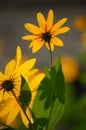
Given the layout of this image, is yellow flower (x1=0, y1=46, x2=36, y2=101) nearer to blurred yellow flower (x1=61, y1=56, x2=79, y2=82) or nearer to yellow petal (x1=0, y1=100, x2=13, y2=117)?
yellow petal (x1=0, y1=100, x2=13, y2=117)

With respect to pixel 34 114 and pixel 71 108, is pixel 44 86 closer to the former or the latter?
pixel 34 114

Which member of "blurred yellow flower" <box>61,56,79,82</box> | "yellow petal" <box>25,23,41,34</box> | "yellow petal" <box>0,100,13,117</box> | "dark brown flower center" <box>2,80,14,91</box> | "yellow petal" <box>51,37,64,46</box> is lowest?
"blurred yellow flower" <box>61,56,79,82</box>

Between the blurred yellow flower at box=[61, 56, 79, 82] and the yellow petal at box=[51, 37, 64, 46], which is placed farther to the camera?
the blurred yellow flower at box=[61, 56, 79, 82]

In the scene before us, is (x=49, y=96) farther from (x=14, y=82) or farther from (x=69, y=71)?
(x=69, y=71)

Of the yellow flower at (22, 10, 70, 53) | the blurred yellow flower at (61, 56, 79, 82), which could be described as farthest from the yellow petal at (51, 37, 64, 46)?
the blurred yellow flower at (61, 56, 79, 82)

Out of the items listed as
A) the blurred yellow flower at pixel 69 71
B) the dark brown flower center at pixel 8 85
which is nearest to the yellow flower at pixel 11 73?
the dark brown flower center at pixel 8 85

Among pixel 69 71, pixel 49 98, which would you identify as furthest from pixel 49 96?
pixel 69 71

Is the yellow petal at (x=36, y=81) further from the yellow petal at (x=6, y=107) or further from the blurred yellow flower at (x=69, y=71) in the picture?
the blurred yellow flower at (x=69, y=71)

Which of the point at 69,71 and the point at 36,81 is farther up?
the point at 36,81
